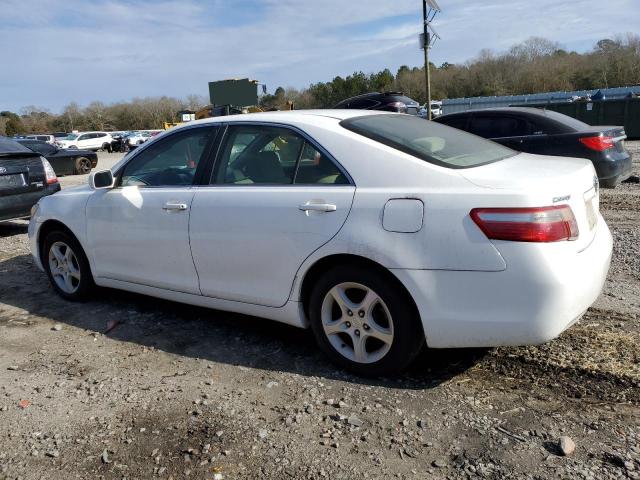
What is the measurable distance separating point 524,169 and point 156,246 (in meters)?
2.57

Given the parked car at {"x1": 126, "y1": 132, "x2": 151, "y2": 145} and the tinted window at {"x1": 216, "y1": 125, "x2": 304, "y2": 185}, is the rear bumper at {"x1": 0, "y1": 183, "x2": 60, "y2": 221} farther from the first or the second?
the parked car at {"x1": 126, "y1": 132, "x2": 151, "y2": 145}

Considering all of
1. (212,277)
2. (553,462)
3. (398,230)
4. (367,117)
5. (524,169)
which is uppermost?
(367,117)

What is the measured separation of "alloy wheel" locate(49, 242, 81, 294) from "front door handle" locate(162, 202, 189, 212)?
1.41 meters

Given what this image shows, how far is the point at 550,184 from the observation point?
292 cm

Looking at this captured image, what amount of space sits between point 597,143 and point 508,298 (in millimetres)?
6344

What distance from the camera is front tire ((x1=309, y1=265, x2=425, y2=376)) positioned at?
3.10 metres

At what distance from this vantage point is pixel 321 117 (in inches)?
145

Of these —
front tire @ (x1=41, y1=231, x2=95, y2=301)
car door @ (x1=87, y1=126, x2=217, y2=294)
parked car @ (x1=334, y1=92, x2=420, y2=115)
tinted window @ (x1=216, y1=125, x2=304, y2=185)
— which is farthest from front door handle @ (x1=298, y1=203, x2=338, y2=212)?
parked car @ (x1=334, y1=92, x2=420, y2=115)

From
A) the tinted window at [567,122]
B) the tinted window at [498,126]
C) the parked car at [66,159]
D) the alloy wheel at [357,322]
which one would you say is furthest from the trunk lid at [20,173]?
the parked car at [66,159]

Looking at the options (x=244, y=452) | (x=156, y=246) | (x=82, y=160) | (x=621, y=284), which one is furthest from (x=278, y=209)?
(x=82, y=160)

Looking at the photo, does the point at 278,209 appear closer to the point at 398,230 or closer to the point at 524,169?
the point at 398,230

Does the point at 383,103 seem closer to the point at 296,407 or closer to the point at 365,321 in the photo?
the point at 365,321

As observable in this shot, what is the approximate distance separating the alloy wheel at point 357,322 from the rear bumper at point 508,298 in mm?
272

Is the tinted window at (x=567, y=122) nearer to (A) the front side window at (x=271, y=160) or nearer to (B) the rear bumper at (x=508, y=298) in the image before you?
(B) the rear bumper at (x=508, y=298)
